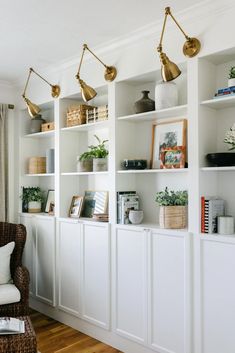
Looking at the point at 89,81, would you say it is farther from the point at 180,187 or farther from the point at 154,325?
the point at 154,325

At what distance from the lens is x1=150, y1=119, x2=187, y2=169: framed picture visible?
2.89 metres

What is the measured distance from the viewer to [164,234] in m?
2.69

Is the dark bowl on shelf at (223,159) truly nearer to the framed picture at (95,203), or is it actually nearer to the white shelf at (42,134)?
the framed picture at (95,203)

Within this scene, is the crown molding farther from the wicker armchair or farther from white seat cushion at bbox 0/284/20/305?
white seat cushion at bbox 0/284/20/305

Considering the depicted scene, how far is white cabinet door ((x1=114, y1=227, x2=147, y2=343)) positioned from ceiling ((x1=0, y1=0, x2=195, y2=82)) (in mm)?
1605

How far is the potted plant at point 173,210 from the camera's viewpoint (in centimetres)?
271

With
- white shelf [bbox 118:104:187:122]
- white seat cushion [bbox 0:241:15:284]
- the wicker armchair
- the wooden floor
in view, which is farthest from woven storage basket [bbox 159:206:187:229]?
white seat cushion [bbox 0:241:15:284]

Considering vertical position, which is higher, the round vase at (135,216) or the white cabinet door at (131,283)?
the round vase at (135,216)

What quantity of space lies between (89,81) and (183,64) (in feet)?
3.32

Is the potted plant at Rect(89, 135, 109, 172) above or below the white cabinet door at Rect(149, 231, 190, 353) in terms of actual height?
above

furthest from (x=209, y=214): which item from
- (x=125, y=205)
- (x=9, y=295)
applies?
(x=9, y=295)

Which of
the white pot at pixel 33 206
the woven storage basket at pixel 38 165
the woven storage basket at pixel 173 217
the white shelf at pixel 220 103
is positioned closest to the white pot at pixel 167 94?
the white shelf at pixel 220 103

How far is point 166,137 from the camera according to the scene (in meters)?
3.00

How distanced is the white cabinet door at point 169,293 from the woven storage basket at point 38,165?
1862 mm
